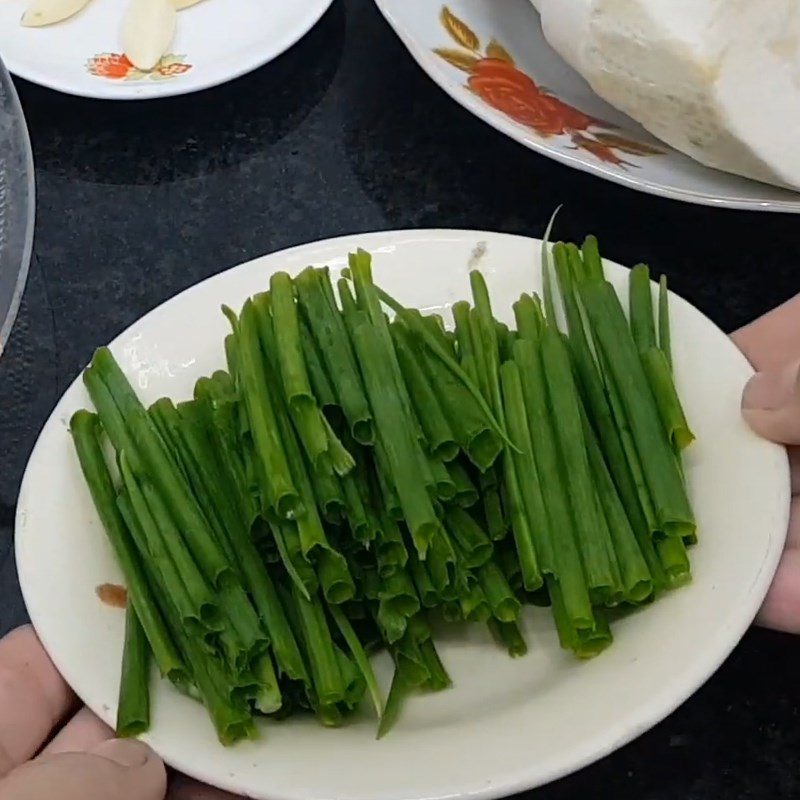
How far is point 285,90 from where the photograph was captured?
125cm

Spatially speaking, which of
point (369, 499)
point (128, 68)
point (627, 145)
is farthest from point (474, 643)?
point (128, 68)

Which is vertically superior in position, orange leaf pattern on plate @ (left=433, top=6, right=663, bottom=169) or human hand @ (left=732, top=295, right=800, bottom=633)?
orange leaf pattern on plate @ (left=433, top=6, right=663, bottom=169)

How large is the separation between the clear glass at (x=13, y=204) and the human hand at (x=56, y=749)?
277 millimetres

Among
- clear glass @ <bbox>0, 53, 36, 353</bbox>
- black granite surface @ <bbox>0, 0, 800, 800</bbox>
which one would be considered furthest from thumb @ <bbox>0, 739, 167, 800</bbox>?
clear glass @ <bbox>0, 53, 36, 353</bbox>

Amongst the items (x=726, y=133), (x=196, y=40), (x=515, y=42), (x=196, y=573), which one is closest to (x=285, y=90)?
(x=196, y=40)

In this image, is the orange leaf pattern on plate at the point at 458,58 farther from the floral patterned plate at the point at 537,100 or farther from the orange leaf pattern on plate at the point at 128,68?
the orange leaf pattern on plate at the point at 128,68

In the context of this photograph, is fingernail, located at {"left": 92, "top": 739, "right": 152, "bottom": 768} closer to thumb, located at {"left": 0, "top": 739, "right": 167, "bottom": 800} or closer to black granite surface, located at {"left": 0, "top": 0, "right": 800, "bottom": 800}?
thumb, located at {"left": 0, "top": 739, "right": 167, "bottom": 800}

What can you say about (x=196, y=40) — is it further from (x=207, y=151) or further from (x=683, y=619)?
(x=683, y=619)

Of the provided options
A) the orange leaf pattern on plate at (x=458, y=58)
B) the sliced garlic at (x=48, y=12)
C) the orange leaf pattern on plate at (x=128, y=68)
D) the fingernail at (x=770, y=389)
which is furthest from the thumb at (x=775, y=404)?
the sliced garlic at (x=48, y=12)

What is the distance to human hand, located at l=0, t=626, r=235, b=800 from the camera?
670 mm

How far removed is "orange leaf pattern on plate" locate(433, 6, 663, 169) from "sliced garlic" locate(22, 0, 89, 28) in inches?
17.7

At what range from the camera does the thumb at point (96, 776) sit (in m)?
0.66

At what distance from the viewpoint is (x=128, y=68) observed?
1206 millimetres

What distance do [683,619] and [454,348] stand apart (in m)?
0.26
